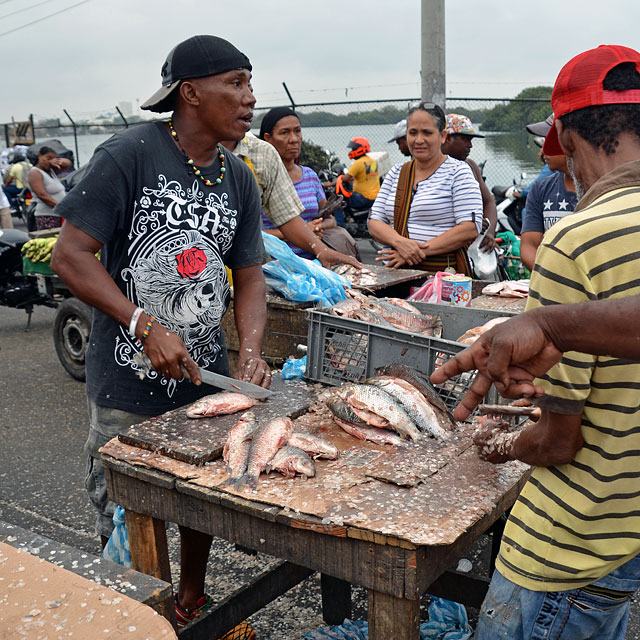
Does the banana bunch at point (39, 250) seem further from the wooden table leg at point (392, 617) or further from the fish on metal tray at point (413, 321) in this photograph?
the wooden table leg at point (392, 617)

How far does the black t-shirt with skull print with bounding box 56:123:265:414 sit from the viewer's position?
253cm

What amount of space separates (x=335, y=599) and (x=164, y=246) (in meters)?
1.79

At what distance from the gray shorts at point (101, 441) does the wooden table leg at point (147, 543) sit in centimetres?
32

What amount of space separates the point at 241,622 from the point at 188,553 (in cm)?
36

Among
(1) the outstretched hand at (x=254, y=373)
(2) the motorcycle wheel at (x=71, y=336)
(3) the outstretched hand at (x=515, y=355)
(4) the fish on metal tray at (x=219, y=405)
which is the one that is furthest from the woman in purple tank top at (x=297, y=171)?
(3) the outstretched hand at (x=515, y=355)

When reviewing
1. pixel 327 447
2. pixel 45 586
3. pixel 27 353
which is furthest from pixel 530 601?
pixel 27 353

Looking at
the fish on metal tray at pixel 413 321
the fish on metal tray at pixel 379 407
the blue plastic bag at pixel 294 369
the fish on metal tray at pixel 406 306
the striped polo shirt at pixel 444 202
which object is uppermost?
the striped polo shirt at pixel 444 202

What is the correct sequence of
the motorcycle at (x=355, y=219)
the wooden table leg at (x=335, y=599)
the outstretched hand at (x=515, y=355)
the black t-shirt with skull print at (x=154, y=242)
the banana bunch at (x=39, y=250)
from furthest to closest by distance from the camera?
the motorcycle at (x=355, y=219), the banana bunch at (x=39, y=250), the wooden table leg at (x=335, y=599), the black t-shirt with skull print at (x=154, y=242), the outstretched hand at (x=515, y=355)

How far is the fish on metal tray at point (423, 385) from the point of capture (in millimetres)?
2555

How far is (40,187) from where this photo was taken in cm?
917

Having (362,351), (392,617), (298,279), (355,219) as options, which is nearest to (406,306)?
(362,351)

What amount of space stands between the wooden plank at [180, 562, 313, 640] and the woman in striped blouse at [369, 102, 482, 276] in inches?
108

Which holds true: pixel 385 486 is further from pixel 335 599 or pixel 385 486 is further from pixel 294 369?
pixel 335 599

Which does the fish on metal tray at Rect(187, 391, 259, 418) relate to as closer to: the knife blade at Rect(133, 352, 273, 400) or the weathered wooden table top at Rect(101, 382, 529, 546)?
the knife blade at Rect(133, 352, 273, 400)
